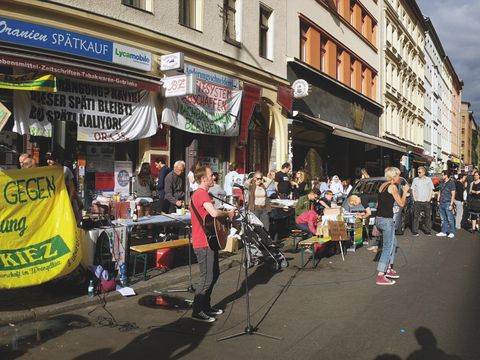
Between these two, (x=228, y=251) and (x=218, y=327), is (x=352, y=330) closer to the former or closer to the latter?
(x=218, y=327)

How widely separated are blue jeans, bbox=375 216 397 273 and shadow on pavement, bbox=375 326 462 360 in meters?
2.59

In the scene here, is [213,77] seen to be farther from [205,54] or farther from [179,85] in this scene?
[179,85]

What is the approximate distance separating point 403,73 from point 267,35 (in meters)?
26.3

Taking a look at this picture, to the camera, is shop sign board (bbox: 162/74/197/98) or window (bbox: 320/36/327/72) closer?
shop sign board (bbox: 162/74/197/98)

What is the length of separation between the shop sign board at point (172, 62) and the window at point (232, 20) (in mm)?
3663

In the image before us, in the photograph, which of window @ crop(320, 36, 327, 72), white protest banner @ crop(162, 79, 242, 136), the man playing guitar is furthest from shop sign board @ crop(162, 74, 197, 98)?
window @ crop(320, 36, 327, 72)

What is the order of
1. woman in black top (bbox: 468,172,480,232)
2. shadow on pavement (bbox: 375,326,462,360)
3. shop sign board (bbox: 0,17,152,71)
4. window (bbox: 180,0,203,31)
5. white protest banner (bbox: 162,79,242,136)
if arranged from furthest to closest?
woman in black top (bbox: 468,172,480,232), window (bbox: 180,0,203,31), white protest banner (bbox: 162,79,242,136), shop sign board (bbox: 0,17,152,71), shadow on pavement (bbox: 375,326,462,360)

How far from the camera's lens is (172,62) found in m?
12.2

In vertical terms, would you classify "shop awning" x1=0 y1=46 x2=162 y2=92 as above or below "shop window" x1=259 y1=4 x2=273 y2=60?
below

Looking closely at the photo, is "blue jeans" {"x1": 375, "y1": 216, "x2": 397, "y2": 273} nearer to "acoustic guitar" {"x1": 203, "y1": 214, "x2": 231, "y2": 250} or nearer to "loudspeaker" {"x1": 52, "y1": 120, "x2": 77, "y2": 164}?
"acoustic guitar" {"x1": 203, "y1": 214, "x2": 231, "y2": 250}

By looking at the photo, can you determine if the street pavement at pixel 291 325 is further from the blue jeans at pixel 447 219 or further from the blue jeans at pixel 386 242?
the blue jeans at pixel 447 219

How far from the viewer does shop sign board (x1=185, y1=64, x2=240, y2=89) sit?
44.6 ft

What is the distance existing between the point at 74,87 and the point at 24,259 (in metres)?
5.31

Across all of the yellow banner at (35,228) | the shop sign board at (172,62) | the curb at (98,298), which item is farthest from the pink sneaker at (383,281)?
the shop sign board at (172,62)
